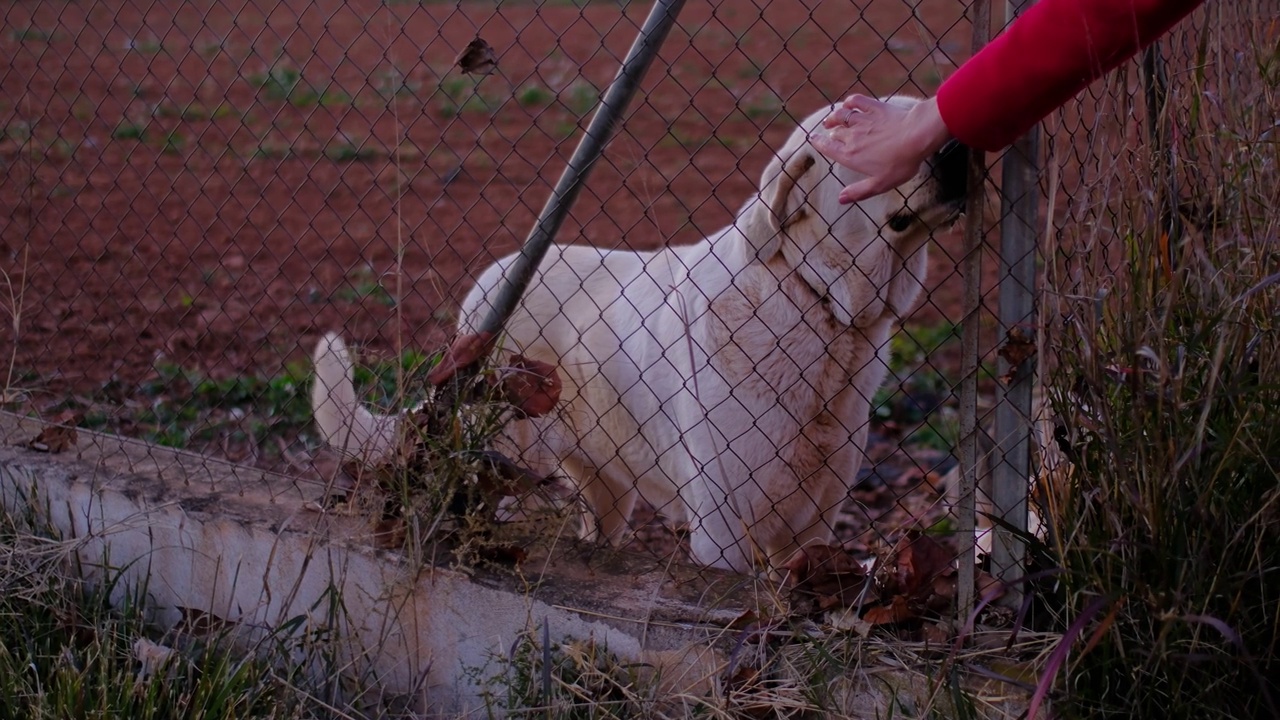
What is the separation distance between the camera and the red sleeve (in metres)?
1.73

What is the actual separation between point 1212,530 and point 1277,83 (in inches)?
37.1

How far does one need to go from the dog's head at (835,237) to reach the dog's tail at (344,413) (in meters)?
1.04

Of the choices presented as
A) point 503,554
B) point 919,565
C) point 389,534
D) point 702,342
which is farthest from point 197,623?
point 919,565

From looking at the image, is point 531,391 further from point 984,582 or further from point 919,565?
point 984,582

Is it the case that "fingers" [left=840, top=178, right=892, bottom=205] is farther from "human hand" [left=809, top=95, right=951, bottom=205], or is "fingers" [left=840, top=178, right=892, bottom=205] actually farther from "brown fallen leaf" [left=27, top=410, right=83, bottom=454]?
"brown fallen leaf" [left=27, top=410, right=83, bottom=454]

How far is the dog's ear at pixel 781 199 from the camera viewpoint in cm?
280

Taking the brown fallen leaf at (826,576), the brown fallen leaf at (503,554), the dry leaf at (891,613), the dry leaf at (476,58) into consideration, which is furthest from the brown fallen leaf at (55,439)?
the dry leaf at (891,613)

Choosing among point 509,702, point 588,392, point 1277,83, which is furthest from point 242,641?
point 1277,83

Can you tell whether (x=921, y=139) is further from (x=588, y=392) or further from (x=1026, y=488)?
(x=588, y=392)

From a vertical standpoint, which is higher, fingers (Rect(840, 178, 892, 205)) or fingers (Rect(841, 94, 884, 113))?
fingers (Rect(841, 94, 884, 113))

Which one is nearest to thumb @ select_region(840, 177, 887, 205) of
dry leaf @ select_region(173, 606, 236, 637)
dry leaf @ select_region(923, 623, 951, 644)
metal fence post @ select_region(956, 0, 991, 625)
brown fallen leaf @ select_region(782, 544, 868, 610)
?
metal fence post @ select_region(956, 0, 991, 625)

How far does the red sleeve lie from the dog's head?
0.85 meters

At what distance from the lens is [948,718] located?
2.12 meters

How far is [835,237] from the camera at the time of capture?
2.86 m
